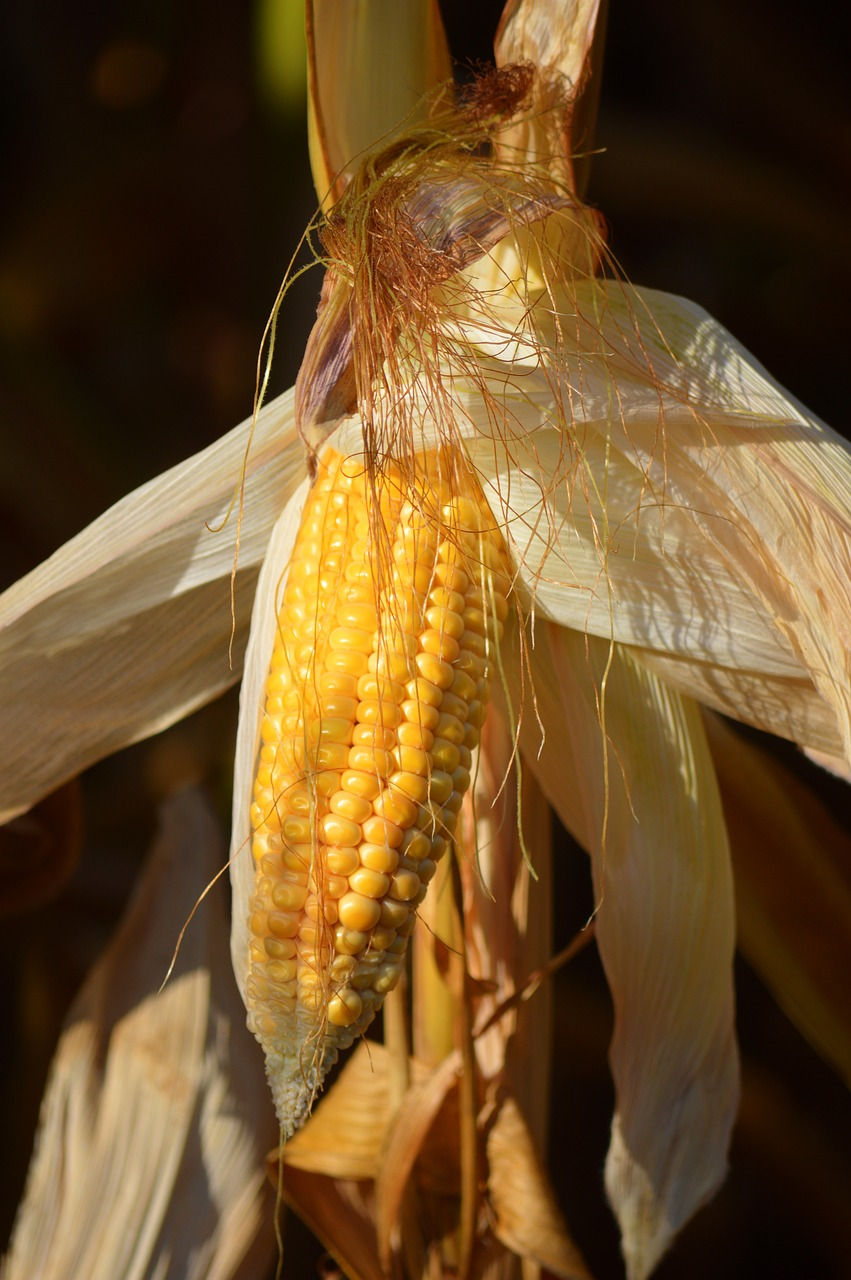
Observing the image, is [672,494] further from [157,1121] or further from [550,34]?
[157,1121]

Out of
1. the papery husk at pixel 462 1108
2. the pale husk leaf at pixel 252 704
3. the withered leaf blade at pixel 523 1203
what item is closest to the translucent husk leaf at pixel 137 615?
the pale husk leaf at pixel 252 704

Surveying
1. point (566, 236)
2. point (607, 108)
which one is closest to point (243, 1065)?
point (566, 236)

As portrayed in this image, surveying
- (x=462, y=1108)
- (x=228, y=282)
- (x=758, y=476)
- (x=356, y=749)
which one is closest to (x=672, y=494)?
(x=758, y=476)

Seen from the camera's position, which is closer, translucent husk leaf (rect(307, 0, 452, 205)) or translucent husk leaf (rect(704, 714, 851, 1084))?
translucent husk leaf (rect(307, 0, 452, 205))

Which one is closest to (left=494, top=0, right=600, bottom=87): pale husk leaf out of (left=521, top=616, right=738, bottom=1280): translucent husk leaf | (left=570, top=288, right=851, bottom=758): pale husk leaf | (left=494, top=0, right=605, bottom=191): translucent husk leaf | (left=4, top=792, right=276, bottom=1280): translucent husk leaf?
(left=494, top=0, right=605, bottom=191): translucent husk leaf

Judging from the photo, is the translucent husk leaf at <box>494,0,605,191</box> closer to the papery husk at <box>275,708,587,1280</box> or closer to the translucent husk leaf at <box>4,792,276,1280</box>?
the papery husk at <box>275,708,587,1280</box>

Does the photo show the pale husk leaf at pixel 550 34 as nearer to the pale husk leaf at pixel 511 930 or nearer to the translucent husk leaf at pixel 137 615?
the translucent husk leaf at pixel 137 615

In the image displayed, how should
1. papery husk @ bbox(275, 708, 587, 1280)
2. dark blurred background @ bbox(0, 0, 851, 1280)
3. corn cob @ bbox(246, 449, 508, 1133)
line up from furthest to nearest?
dark blurred background @ bbox(0, 0, 851, 1280) < papery husk @ bbox(275, 708, 587, 1280) < corn cob @ bbox(246, 449, 508, 1133)
